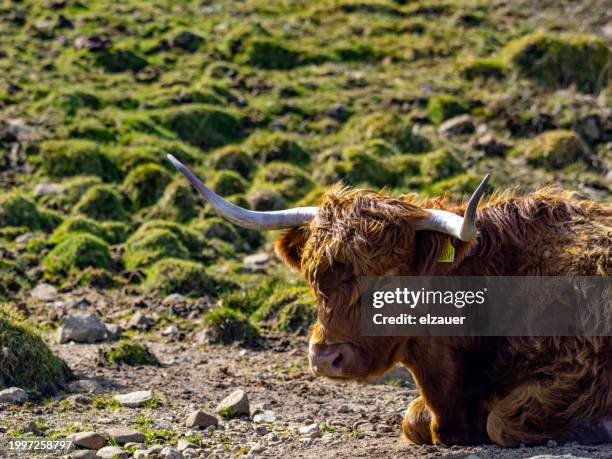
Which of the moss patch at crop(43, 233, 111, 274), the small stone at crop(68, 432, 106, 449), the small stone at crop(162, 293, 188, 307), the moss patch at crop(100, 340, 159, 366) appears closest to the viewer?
the small stone at crop(68, 432, 106, 449)

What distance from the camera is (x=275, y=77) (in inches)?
828

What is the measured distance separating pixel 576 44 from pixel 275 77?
6.08 meters

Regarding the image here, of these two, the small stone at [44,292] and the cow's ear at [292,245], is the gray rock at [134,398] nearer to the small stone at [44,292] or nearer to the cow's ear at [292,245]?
the cow's ear at [292,245]

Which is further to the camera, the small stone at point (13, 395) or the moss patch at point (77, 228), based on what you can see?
the moss patch at point (77, 228)

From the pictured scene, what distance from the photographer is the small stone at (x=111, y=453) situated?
668cm

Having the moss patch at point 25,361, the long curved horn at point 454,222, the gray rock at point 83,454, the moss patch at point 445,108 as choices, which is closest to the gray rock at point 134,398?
the moss patch at point 25,361

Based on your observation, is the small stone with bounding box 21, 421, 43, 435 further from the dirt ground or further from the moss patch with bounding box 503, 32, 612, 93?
the moss patch with bounding box 503, 32, 612, 93

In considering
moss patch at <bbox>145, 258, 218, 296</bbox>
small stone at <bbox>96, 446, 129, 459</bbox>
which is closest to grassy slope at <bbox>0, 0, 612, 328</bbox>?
moss patch at <bbox>145, 258, 218, 296</bbox>

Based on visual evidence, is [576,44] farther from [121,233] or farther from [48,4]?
[48,4]

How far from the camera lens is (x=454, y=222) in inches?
255

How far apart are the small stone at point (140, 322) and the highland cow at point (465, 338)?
13.0 feet

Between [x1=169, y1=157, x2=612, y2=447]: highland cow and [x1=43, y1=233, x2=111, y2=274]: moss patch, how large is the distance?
5.77m

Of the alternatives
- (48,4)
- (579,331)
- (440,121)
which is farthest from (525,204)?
(48,4)

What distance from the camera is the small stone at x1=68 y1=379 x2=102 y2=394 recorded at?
8555 millimetres
